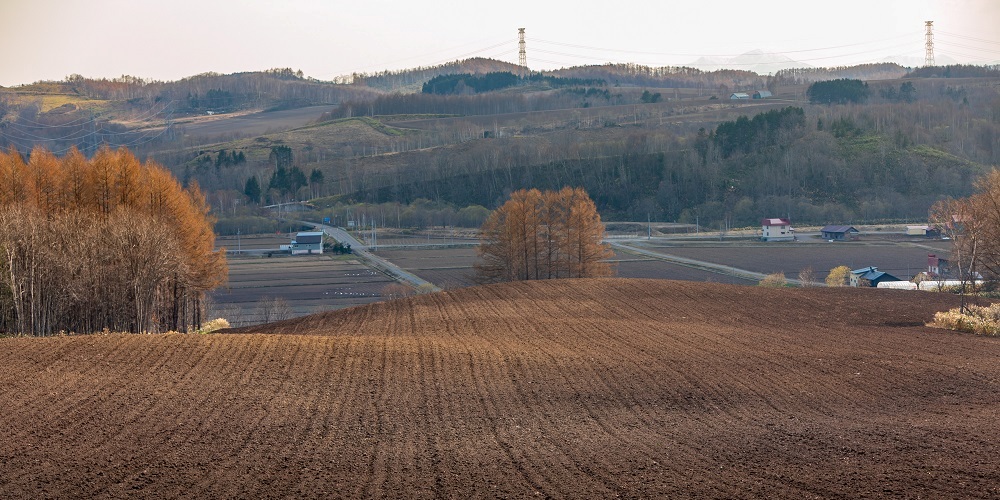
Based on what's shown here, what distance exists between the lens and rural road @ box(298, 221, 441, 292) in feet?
216

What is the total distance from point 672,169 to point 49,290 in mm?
109017

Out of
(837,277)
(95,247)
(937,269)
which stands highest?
(95,247)

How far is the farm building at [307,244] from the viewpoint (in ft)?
288

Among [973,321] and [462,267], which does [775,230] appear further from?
[973,321]

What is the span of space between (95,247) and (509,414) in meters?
23.3

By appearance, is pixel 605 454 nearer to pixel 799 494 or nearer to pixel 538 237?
pixel 799 494

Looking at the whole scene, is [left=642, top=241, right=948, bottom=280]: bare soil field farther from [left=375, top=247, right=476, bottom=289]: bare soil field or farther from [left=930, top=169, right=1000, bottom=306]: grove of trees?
→ [left=930, top=169, right=1000, bottom=306]: grove of trees

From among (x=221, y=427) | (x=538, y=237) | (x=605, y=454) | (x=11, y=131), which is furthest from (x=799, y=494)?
(x=11, y=131)

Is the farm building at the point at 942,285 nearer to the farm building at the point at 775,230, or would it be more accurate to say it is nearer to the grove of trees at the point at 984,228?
the grove of trees at the point at 984,228

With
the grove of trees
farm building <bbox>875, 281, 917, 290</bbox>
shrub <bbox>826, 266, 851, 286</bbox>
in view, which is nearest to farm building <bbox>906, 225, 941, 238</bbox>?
shrub <bbox>826, 266, 851, 286</bbox>

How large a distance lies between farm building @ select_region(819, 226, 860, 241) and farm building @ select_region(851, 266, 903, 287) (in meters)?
29.7

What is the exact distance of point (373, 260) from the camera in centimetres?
8112

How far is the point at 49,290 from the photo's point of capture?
3338cm

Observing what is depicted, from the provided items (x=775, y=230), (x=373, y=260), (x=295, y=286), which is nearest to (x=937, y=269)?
(x=775, y=230)
